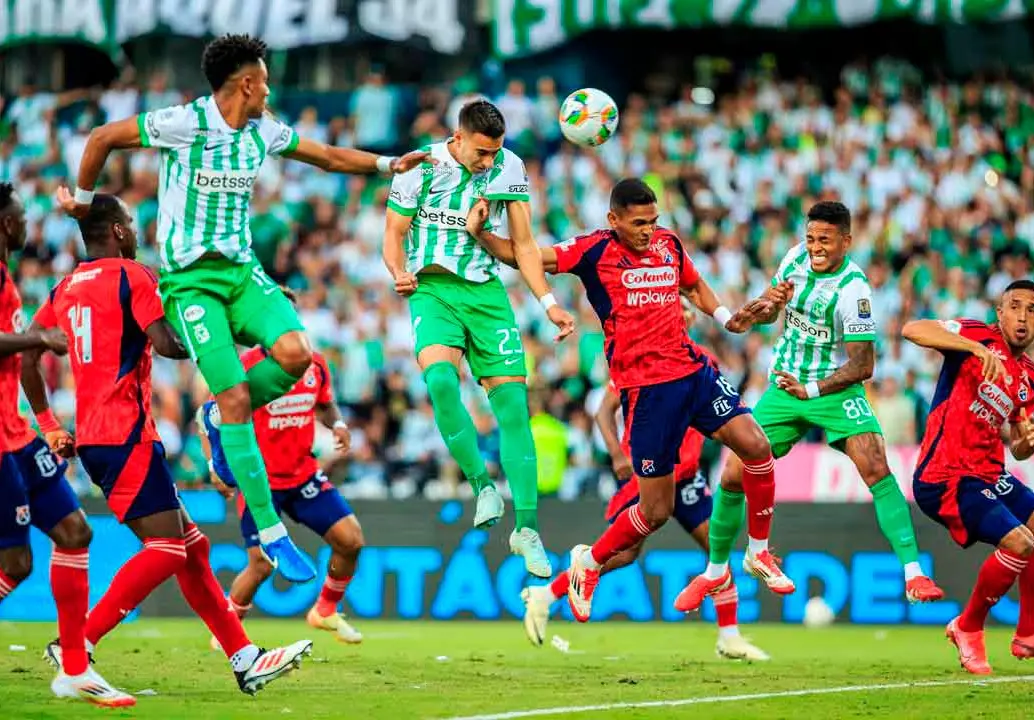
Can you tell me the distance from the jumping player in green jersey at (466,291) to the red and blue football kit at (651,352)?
1.65 ft

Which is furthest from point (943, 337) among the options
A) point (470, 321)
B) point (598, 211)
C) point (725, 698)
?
point (598, 211)

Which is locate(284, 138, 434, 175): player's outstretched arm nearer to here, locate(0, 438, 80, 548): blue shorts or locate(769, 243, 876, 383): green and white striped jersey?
locate(0, 438, 80, 548): blue shorts

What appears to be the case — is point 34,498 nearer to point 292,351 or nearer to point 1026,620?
point 292,351

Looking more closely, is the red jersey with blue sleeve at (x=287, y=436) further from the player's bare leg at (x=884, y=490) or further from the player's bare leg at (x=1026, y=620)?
the player's bare leg at (x=1026, y=620)

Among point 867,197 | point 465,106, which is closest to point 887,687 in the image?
point 465,106

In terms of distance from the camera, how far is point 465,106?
38.0 feet

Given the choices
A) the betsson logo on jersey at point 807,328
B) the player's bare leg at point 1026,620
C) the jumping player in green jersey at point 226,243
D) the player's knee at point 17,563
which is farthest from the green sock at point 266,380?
the player's bare leg at point 1026,620

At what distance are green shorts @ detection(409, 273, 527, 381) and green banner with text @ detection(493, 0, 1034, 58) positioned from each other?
47.7 feet

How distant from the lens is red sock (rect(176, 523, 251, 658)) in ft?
33.0

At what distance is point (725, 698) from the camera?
1023 centimetres

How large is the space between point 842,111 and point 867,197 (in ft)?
6.70

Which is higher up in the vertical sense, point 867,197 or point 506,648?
point 867,197

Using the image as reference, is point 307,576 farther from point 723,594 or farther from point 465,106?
point 723,594

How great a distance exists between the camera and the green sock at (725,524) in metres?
12.6
